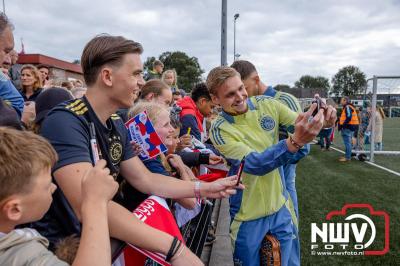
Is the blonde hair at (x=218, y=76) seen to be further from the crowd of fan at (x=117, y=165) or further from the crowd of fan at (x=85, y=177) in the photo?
the crowd of fan at (x=85, y=177)

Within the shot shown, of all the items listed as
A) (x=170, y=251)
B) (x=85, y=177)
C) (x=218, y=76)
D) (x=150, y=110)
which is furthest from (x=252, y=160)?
(x=85, y=177)

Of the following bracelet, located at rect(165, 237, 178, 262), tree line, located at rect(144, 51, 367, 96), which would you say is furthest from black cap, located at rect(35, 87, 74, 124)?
tree line, located at rect(144, 51, 367, 96)

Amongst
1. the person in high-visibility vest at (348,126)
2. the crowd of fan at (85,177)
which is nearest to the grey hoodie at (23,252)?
the crowd of fan at (85,177)

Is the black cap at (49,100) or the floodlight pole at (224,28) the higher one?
the floodlight pole at (224,28)

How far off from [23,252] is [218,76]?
6.27 feet

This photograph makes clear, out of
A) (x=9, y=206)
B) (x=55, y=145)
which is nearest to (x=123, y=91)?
(x=55, y=145)

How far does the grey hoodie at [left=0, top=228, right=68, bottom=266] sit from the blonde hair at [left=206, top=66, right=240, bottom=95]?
5.95 feet

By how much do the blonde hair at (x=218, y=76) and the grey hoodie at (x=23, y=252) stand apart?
5.95 feet

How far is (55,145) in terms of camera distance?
1.55 meters

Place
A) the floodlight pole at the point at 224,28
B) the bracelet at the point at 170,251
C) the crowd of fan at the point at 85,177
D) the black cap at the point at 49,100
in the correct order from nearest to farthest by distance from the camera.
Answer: the crowd of fan at the point at 85,177
the bracelet at the point at 170,251
the black cap at the point at 49,100
the floodlight pole at the point at 224,28

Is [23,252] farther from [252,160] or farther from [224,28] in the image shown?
[224,28]

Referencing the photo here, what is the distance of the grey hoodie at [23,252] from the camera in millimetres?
1104

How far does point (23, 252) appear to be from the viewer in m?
1.13

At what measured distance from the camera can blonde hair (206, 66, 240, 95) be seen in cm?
268
